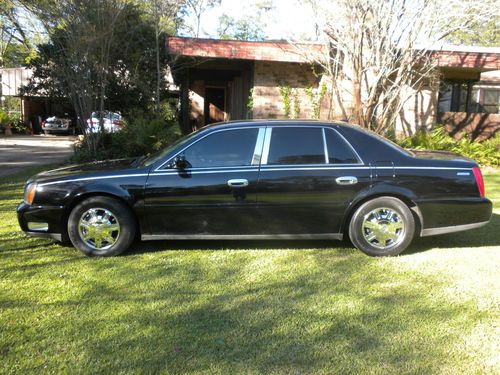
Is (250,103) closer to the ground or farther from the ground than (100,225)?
farther from the ground

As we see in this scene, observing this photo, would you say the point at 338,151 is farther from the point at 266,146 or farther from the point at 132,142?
the point at 132,142

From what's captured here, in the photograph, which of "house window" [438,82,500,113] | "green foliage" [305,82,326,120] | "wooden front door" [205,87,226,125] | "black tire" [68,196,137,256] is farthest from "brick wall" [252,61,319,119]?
"black tire" [68,196,137,256]

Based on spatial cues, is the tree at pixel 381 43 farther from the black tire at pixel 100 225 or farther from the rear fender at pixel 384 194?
the black tire at pixel 100 225

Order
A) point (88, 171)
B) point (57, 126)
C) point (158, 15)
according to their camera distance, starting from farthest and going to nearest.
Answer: point (57, 126) → point (158, 15) → point (88, 171)

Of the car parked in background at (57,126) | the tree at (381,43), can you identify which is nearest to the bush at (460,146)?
the tree at (381,43)

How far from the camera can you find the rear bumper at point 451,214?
4965mm

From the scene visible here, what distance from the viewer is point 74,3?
10.4 metres

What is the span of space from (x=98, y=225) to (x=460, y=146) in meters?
11.0

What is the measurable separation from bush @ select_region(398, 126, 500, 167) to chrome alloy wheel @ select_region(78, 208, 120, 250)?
31.1ft

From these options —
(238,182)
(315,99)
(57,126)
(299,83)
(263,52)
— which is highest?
(263,52)

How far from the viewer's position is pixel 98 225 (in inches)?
193

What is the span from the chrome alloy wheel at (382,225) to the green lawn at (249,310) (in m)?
0.26

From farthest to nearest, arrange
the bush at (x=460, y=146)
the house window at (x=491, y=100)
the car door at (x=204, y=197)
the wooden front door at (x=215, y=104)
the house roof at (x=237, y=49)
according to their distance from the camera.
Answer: the wooden front door at (x=215, y=104), the house window at (x=491, y=100), the house roof at (x=237, y=49), the bush at (x=460, y=146), the car door at (x=204, y=197)

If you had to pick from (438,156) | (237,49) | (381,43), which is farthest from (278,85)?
(438,156)
